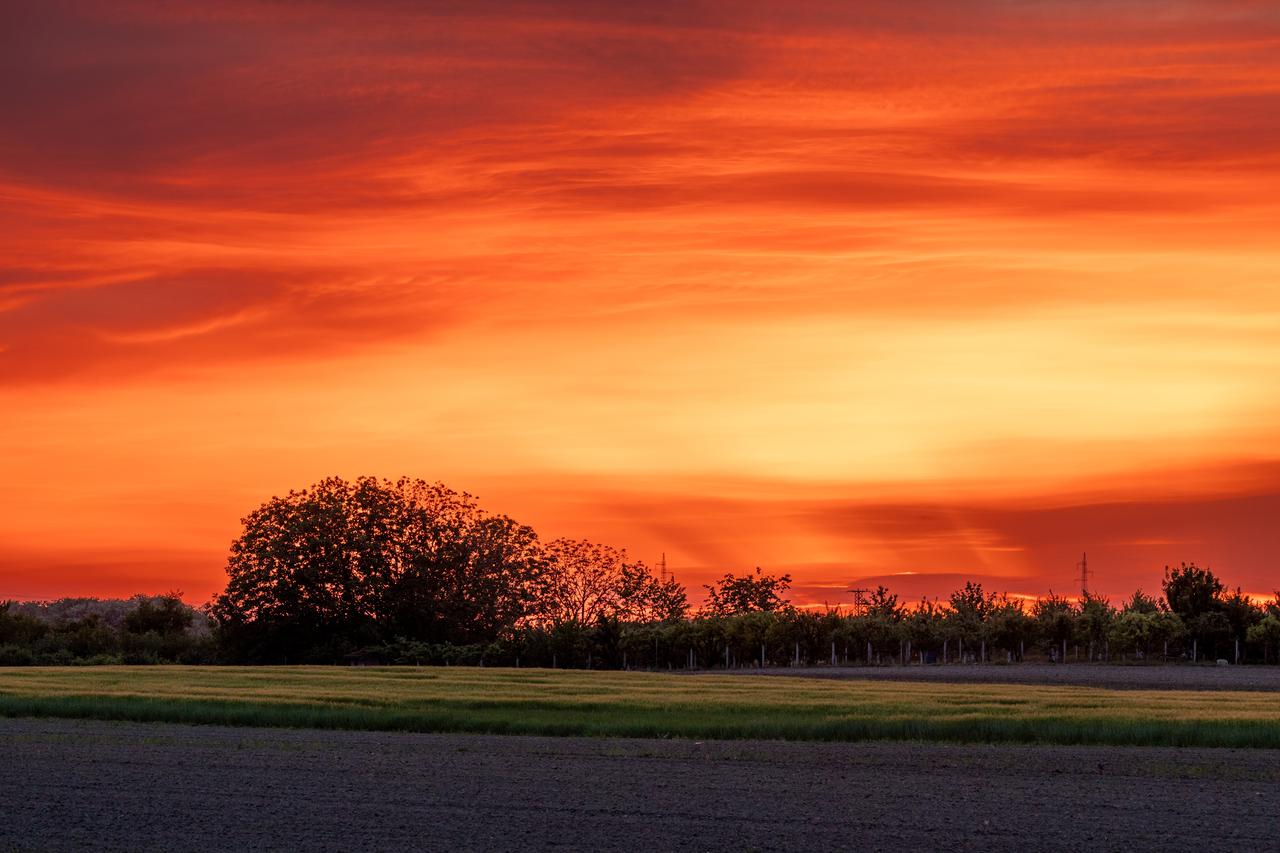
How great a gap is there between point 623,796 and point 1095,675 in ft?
177

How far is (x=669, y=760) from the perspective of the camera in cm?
2622

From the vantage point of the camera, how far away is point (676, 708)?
3878 cm

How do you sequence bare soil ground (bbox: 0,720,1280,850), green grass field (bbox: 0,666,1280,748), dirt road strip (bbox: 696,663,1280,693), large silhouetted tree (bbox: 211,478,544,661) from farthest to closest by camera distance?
large silhouetted tree (bbox: 211,478,544,661) → dirt road strip (bbox: 696,663,1280,693) → green grass field (bbox: 0,666,1280,748) → bare soil ground (bbox: 0,720,1280,850)

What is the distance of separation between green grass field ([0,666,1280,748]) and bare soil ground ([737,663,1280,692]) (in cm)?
645

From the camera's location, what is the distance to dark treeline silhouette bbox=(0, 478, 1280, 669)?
82.9m

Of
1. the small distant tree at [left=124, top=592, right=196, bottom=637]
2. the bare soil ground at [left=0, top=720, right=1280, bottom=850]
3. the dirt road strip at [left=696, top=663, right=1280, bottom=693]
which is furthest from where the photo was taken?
the small distant tree at [left=124, top=592, right=196, bottom=637]

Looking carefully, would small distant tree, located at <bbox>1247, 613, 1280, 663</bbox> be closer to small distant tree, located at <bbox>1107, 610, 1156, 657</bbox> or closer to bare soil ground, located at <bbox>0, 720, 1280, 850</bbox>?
small distant tree, located at <bbox>1107, 610, 1156, 657</bbox>

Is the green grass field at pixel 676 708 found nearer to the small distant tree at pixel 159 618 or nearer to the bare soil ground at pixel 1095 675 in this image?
the bare soil ground at pixel 1095 675

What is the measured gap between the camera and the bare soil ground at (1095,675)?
60344 mm

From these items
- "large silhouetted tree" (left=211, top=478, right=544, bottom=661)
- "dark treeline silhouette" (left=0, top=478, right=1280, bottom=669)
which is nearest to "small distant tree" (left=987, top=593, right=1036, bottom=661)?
"dark treeline silhouette" (left=0, top=478, right=1280, bottom=669)

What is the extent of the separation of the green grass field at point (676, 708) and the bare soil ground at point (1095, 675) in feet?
21.2

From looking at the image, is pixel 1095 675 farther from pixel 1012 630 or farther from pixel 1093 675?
pixel 1012 630

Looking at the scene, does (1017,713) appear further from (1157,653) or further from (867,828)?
(1157,653)

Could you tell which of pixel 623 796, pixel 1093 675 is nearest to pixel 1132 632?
pixel 1093 675
